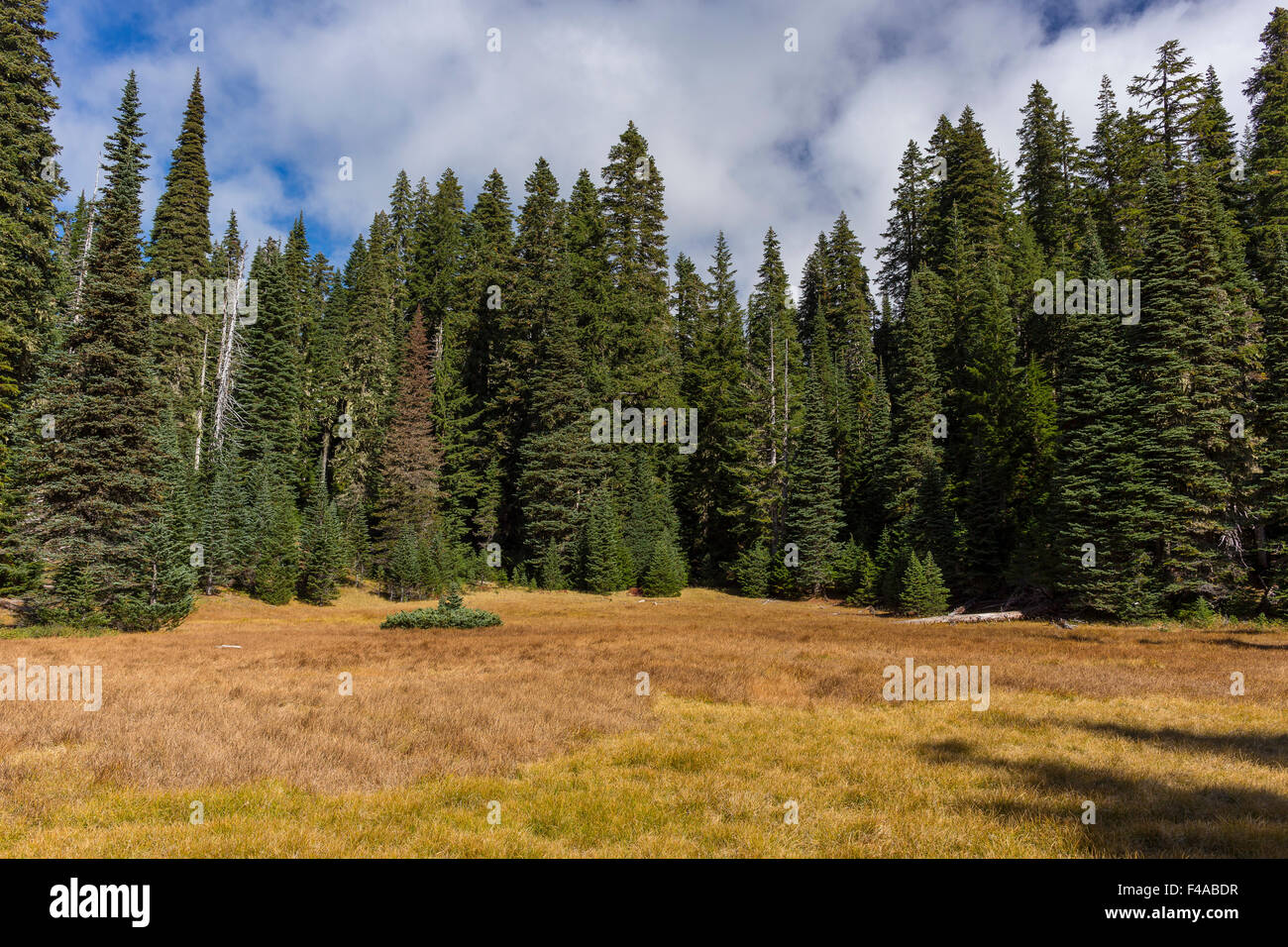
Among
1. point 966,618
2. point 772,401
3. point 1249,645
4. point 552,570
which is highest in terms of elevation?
point 772,401

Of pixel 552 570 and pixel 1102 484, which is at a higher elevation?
pixel 1102 484

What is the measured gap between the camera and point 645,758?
28.8 feet

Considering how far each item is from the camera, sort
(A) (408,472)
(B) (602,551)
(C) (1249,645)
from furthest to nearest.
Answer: (A) (408,472) < (B) (602,551) < (C) (1249,645)

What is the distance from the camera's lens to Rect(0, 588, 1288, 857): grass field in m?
5.85

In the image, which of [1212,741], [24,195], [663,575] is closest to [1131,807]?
[1212,741]

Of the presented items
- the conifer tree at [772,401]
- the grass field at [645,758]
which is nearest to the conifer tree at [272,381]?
the grass field at [645,758]

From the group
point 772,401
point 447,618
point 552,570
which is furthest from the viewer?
point 772,401

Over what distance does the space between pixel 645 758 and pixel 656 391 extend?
143 ft

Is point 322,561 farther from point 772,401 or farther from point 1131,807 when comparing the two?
point 1131,807

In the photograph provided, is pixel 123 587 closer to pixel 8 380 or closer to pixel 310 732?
→ pixel 8 380

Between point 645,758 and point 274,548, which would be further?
point 274,548

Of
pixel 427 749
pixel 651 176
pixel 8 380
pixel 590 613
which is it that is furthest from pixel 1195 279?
pixel 8 380
